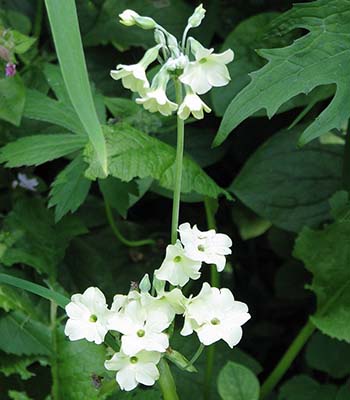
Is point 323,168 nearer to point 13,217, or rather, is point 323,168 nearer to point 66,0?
point 13,217

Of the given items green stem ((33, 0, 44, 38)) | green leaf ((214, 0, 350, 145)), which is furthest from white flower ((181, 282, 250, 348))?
green stem ((33, 0, 44, 38))

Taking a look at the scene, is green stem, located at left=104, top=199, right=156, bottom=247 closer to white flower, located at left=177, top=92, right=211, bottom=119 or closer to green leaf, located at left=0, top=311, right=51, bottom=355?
green leaf, located at left=0, top=311, right=51, bottom=355

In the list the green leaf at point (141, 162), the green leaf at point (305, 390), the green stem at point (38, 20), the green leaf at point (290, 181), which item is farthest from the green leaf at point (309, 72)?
the green stem at point (38, 20)

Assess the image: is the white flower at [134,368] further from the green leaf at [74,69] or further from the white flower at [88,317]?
the green leaf at [74,69]

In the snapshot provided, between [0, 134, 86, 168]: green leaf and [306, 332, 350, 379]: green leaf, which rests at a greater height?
[0, 134, 86, 168]: green leaf

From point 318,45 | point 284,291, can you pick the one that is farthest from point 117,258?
point 318,45

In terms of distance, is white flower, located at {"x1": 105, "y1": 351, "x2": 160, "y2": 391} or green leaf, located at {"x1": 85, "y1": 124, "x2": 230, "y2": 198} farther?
green leaf, located at {"x1": 85, "y1": 124, "x2": 230, "y2": 198}
